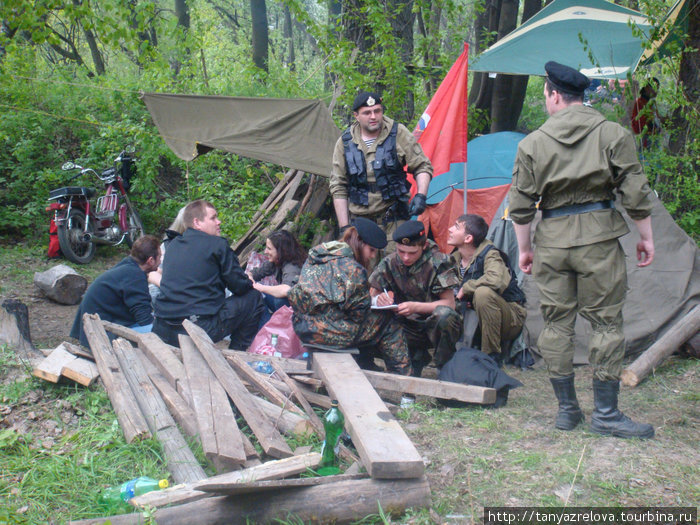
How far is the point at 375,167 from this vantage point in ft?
17.7

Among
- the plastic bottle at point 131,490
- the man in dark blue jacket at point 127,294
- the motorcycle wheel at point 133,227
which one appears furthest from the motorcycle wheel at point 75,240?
the plastic bottle at point 131,490

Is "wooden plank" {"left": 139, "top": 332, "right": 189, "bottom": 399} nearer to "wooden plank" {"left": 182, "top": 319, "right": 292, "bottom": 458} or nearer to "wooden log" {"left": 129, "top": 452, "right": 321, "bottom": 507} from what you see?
"wooden plank" {"left": 182, "top": 319, "right": 292, "bottom": 458}

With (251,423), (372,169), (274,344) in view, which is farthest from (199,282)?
(372,169)

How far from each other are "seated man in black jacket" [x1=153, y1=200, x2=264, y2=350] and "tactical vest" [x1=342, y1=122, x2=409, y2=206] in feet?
4.32

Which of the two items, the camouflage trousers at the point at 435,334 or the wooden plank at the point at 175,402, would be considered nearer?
the wooden plank at the point at 175,402

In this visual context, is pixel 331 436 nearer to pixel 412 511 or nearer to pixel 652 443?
pixel 412 511

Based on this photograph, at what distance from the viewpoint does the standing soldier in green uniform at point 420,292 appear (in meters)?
4.44

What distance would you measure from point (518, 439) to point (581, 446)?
32 centimetres

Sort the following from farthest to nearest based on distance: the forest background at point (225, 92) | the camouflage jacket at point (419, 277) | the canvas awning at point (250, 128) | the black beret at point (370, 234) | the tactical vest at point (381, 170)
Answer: the canvas awning at point (250, 128)
the forest background at point (225, 92)
the tactical vest at point (381, 170)
the camouflage jacket at point (419, 277)
the black beret at point (370, 234)

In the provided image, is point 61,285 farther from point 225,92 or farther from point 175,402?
point 225,92

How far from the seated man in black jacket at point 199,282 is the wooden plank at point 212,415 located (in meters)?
0.55

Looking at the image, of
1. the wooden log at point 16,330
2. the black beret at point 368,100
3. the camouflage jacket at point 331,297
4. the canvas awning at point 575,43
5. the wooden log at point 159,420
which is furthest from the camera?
the canvas awning at point 575,43

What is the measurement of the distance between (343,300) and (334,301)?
2.2 inches

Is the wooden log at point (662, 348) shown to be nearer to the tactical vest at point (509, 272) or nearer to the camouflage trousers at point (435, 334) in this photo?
the tactical vest at point (509, 272)
